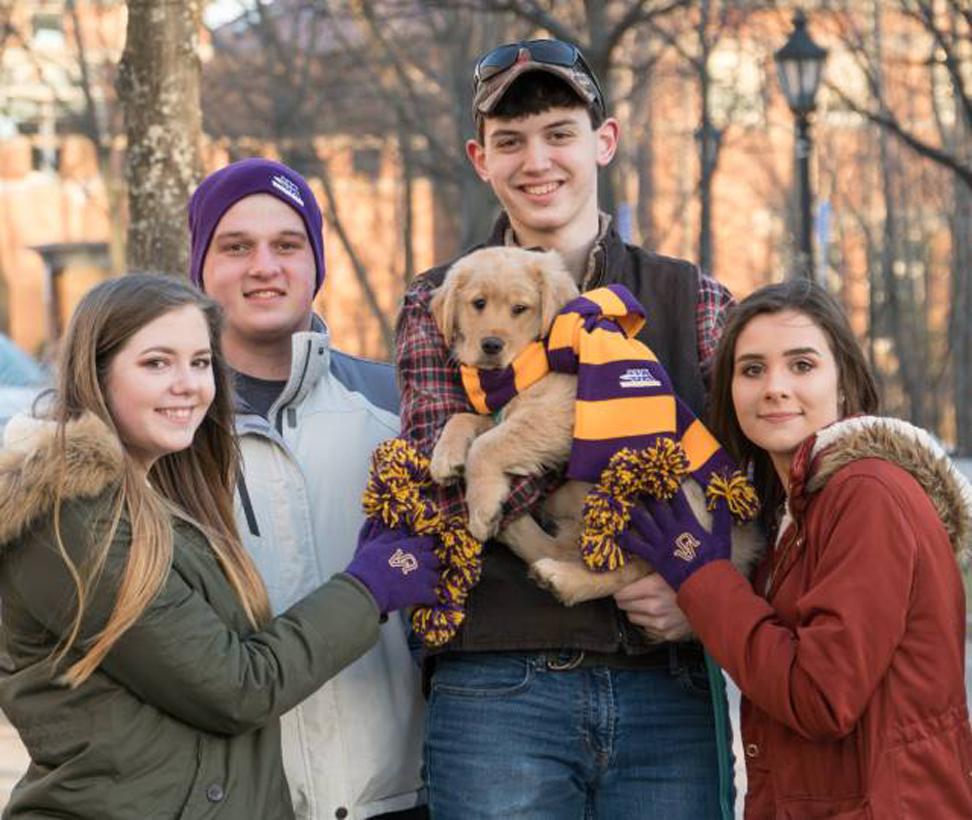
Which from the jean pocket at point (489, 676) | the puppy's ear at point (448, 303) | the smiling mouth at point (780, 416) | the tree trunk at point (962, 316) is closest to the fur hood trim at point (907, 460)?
the smiling mouth at point (780, 416)

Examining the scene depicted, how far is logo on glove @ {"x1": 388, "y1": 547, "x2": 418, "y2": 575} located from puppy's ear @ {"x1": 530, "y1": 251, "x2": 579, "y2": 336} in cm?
74

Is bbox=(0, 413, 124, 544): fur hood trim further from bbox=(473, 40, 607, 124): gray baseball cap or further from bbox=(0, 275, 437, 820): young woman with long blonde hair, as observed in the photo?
bbox=(473, 40, 607, 124): gray baseball cap

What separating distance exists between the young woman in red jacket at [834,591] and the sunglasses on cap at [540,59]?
2.31ft

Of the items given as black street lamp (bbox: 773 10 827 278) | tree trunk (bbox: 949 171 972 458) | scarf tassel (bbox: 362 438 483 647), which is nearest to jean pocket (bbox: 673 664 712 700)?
scarf tassel (bbox: 362 438 483 647)

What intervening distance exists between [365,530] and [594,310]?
2.37ft

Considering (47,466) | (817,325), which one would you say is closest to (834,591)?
(817,325)

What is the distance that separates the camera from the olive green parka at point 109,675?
2.94 meters

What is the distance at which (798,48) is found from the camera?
14.7m

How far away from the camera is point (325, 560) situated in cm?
373

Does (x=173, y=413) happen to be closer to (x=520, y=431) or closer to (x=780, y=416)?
(x=520, y=431)

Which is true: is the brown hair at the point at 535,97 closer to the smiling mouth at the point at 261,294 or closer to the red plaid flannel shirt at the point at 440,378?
the red plaid flannel shirt at the point at 440,378

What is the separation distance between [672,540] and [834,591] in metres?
0.48

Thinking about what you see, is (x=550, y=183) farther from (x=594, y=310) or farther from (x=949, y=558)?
(x=949, y=558)

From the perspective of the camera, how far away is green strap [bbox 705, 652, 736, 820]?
349 cm
